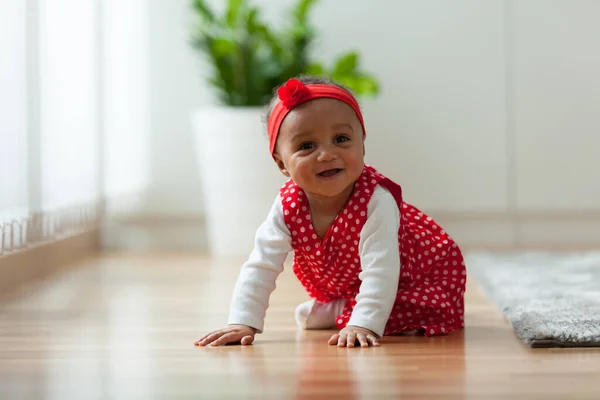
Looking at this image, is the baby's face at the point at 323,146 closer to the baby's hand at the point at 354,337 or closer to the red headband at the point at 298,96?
the red headband at the point at 298,96

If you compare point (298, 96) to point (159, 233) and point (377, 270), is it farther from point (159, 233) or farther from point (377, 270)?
point (159, 233)

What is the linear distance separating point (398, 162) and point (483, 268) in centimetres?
88

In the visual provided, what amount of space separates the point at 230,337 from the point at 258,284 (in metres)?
0.09

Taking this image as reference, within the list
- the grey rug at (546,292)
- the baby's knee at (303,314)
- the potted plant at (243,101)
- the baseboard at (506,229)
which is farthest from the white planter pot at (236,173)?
the baby's knee at (303,314)

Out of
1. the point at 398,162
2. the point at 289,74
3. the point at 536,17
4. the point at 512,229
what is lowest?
the point at 512,229

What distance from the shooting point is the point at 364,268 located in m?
1.42

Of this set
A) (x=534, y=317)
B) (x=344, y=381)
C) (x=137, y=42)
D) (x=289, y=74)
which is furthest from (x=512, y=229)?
(x=344, y=381)

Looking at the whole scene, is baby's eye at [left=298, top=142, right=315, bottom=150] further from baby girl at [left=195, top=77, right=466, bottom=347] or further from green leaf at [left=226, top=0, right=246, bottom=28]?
green leaf at [left=226, top=0, right=246, bottom=28]

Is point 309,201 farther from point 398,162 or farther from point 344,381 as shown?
point 398,162

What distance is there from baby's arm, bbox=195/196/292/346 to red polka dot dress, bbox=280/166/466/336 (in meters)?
0.02

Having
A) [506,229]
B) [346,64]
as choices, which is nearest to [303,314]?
[346,64]

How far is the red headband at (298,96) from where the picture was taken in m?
1.40

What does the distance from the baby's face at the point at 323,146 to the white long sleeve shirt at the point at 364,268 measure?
0.07 m

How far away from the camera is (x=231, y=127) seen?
109 inches
